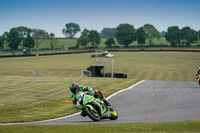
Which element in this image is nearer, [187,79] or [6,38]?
[187,79]

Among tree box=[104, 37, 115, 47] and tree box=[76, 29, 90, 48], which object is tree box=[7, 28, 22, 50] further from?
tree box=[104, 37, 115, 47]

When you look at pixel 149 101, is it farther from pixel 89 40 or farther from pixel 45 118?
pixel 89 40

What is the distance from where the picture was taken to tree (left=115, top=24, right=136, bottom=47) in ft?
612

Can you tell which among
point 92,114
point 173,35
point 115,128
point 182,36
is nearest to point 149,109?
point 92,114

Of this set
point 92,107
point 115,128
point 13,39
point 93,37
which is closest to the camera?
point 115,128

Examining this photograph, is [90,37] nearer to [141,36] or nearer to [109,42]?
[109,42]

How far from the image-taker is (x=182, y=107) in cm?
1700

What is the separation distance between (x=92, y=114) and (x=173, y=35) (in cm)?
17684

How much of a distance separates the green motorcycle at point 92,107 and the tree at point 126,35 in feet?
574

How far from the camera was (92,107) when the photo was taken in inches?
460

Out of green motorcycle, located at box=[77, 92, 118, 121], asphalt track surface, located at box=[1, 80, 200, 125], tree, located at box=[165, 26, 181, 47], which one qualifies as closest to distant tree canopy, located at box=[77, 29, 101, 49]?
tree, located at box=[165, 26, 181, 47]

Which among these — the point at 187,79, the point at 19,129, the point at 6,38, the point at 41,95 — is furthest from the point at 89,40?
the point at 19,129

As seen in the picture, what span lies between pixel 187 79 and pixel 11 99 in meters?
30.8

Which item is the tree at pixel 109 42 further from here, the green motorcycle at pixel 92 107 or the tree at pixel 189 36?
the green motorcycle at pixel 92 107
